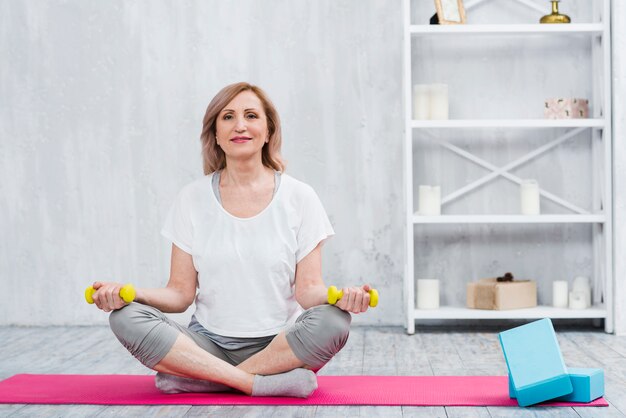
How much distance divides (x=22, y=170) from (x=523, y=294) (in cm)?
227

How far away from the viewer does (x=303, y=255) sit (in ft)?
8.37

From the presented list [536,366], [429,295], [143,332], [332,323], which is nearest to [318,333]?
[332,323]

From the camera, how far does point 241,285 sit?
2.50m

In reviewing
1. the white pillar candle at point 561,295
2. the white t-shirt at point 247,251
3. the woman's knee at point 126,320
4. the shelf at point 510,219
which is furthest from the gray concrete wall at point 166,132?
the woman's knee at point 126,320

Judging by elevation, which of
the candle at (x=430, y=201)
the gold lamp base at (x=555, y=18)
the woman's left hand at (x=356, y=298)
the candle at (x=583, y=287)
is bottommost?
the candle at (x=583, y=287)

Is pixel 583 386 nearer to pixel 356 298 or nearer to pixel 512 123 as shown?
pixel 356 298

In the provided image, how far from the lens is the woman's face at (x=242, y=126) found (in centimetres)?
255

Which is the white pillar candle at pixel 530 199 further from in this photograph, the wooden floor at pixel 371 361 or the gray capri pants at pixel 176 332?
the gray capri pants at pixel 176 332

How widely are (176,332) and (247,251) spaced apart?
0.98 ft

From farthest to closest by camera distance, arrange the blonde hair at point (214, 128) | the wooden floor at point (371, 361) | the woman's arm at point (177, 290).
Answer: the blonde hair at point (214, 128) → the woman's arm at point (177, 290) → the wooden floor at point (371, 361)

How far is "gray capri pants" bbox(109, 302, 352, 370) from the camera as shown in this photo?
233 cm

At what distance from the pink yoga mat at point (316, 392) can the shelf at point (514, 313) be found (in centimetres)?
99

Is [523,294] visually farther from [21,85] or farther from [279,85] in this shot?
[21,85]

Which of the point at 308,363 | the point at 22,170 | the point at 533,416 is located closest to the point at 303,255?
the point at 308,363
